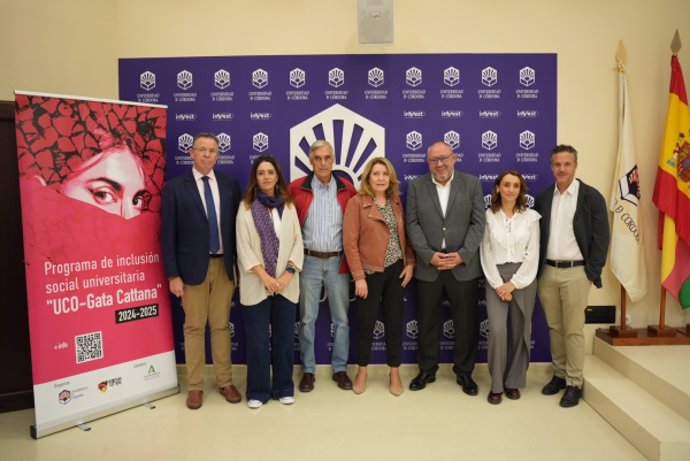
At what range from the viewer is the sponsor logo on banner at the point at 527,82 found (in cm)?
415

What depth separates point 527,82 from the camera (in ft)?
13.6

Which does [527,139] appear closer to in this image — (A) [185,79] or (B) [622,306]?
(B) [622,306]

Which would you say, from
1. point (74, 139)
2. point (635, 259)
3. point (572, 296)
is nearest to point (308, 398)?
point (572, 296)

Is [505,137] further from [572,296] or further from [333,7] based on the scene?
[333,7]

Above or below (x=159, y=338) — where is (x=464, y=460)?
below

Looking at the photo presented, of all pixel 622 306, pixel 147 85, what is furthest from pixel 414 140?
pixel 147 85

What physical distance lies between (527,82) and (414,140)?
1.05m

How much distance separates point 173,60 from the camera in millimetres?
4172

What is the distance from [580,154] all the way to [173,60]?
3498 millimetres

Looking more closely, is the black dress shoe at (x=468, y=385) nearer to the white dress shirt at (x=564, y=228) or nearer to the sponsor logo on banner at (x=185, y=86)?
the white dress shirt at (x=564, y=228)

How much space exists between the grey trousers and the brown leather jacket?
87 centimetres

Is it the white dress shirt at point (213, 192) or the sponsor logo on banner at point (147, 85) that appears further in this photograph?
the sponsor logo on banner at point (147, 85)

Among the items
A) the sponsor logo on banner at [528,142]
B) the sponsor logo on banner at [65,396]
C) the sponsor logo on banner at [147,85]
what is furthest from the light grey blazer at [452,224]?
the sponsor logo on banner at [65,396]

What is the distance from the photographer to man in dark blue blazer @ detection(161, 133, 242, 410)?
11.6 ft
